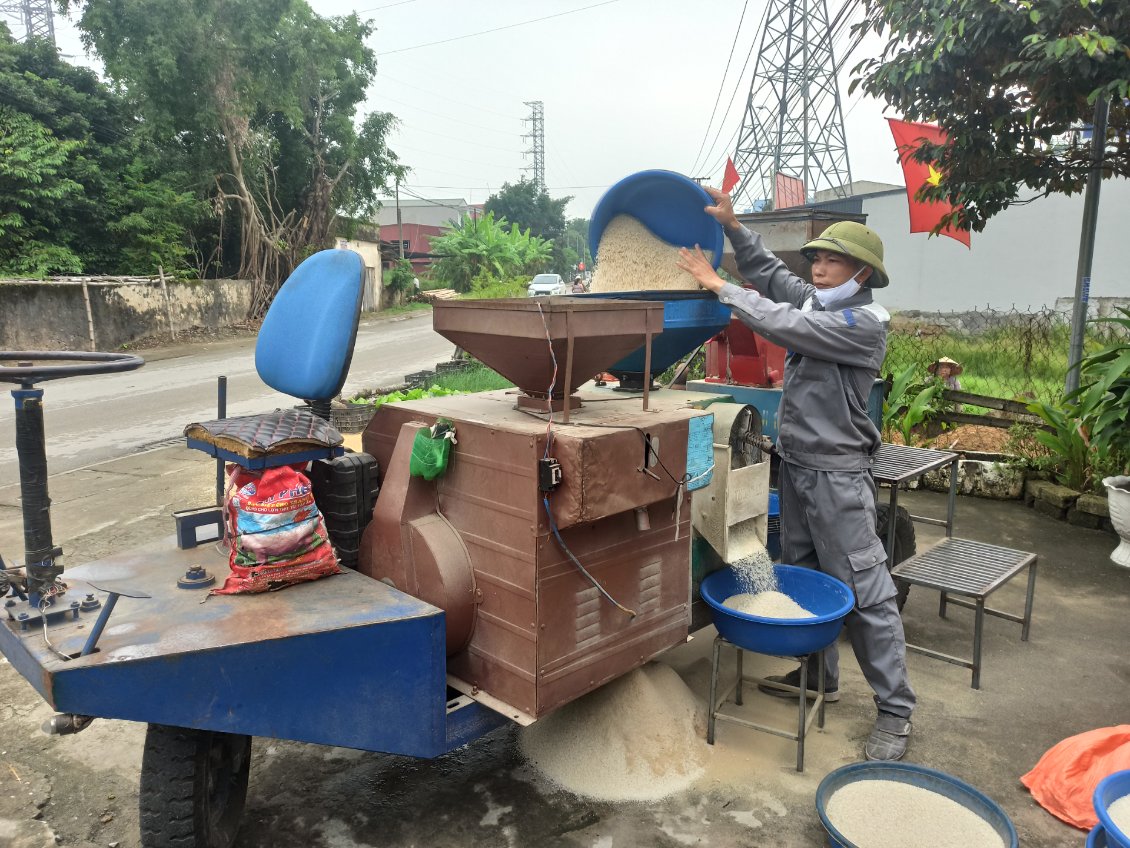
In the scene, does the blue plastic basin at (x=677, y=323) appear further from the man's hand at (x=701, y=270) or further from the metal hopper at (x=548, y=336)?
the metal hopper at (x=548, y=336)

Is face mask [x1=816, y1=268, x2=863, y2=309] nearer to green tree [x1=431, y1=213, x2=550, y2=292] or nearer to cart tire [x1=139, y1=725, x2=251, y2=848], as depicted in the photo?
cart tire [x1=139, y1=725, x2=251, y2=848]

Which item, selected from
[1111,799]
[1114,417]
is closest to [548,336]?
[1111,799]

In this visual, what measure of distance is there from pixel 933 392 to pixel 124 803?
6.98m

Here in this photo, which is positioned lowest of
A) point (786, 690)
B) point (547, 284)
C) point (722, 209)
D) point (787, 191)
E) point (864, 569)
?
point (786, 690)

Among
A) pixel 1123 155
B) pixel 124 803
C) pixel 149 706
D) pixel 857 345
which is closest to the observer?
pixel 149 706

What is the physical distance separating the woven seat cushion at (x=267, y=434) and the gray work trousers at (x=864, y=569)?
1.95 meters

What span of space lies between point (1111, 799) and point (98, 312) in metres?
18.4

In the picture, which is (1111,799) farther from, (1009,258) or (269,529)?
(1009,258)

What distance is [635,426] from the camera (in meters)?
2.60

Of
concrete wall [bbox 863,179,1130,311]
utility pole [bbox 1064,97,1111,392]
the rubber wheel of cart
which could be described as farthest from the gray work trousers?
concrete wall [bbox 863,179,1130,311]

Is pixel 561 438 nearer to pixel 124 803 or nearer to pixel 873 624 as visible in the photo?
pixel 873 624

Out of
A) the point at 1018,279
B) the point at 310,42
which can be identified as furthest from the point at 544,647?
the point at 310,42

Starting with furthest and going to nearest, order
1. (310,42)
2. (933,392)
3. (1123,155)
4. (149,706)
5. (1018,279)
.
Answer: (310,42), (1018,279), (933,392), (1123,155), (149,706)

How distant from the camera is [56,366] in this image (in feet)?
6.44
